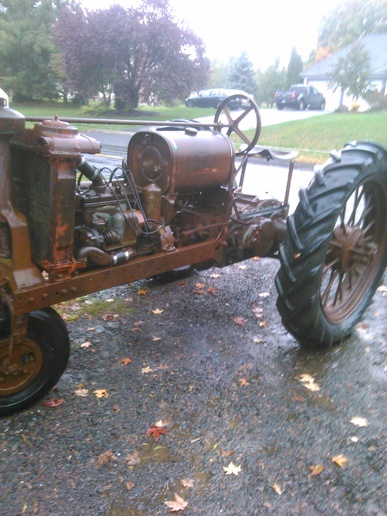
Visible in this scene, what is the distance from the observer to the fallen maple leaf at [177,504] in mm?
2186

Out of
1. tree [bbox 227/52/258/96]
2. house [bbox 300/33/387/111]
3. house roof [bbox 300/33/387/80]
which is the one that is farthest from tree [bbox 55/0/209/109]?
house roof [bbox 300/33/387/80]

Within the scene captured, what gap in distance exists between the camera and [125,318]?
13.2ft

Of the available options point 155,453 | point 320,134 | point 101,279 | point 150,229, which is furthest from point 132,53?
point 155,453

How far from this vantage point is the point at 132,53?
25891mm

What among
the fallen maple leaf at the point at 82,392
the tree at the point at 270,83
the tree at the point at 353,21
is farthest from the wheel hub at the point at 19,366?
the tree at the point at 353,21

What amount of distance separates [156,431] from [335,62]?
144 ft

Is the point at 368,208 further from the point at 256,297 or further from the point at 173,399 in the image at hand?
the point at 173,399

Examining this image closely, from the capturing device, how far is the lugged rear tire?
10.2 ft

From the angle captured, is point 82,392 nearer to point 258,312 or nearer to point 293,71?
point 258,312

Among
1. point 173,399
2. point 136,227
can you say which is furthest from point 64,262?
point 173,399

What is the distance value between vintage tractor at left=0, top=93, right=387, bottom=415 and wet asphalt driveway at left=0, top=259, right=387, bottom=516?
29 cm

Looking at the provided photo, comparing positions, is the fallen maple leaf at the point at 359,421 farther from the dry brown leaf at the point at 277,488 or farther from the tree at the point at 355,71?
the tree at the point at 355,71

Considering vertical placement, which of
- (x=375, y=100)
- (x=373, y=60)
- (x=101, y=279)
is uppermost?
(x=373, y=60)

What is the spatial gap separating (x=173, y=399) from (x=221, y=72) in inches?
2421
